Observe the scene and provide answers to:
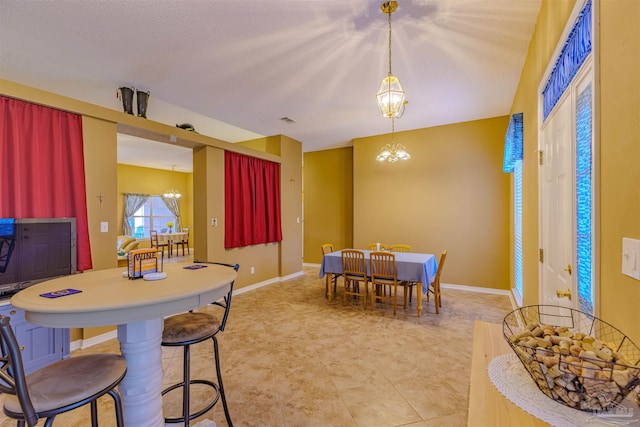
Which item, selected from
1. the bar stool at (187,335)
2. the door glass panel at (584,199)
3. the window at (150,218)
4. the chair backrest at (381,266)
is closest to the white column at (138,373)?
the bar stool at (187,335)

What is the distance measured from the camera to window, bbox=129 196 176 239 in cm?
940

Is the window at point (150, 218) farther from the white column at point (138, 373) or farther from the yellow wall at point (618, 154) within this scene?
the yellow wall at point (618, 154)

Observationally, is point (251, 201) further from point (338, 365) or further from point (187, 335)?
point (187, 335)

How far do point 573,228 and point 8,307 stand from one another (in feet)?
12.5

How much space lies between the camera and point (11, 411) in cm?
105

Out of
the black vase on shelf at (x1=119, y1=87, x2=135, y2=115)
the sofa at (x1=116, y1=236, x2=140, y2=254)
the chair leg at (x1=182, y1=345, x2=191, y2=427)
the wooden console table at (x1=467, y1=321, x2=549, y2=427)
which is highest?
the black vase on shelf at (x1=119, y1=87, x2=135, y2=115)

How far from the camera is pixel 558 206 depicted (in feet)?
6.09

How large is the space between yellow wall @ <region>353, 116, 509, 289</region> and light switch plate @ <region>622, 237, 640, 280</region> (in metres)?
4.38

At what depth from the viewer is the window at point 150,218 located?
9398mm

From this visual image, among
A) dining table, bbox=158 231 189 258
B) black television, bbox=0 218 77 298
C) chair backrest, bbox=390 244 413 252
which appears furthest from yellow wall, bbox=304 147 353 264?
black television, bbox=0 218 77 298

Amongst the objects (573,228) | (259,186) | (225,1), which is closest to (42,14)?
(225,1)

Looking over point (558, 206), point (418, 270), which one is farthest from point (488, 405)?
point (418, 270)

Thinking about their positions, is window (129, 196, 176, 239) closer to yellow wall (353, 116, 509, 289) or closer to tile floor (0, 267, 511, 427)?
tile floor (0, 267, 511, 427)

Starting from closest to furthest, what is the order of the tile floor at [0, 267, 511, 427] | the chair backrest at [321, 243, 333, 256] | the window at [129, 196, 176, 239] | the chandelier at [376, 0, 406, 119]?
the tile floor at [0, 267, 511, 427] → the chandelier at [376, 0, 406, 119] → the chair backrest at [321, 243, 333, 256] → the window at [129, 196, 176, 239]
